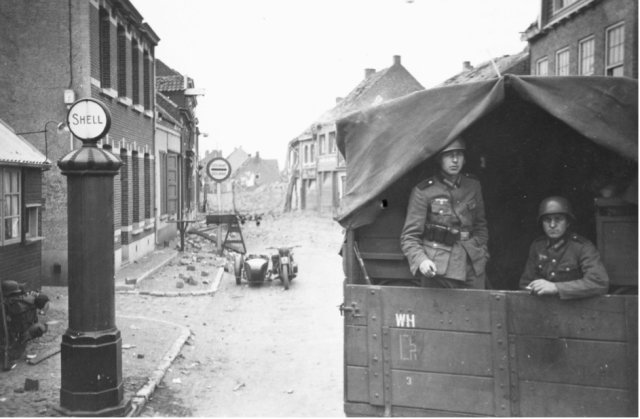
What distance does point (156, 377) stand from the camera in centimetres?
674

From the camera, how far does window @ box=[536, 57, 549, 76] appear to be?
19188mm

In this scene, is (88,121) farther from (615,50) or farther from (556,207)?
(615,50)

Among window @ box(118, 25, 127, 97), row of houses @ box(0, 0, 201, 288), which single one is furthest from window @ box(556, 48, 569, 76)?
window @ box(118, 25, 127, 97)

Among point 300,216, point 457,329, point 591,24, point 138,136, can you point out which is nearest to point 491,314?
point 457,329

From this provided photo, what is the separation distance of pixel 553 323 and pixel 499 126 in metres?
2.19

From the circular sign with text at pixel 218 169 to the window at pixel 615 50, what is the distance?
33.9ft

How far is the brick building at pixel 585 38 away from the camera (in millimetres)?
14055

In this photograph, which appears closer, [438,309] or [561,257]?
[438,309]

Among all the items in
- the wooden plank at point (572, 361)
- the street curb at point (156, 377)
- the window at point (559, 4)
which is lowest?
the street curb at point (156, 377)

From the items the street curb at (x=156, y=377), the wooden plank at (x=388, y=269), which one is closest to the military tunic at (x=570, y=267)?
the wooden plank at (x=388, y=269)

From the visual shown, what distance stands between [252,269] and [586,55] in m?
10.8

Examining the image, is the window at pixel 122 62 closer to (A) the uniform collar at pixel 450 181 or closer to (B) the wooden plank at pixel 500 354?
(A) the uniform collar at pixel 450 181

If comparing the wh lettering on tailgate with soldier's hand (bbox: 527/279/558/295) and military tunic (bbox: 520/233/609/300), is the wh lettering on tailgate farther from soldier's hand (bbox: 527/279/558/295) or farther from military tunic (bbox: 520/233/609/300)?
military tunic (bbox: 520/233/609/300)

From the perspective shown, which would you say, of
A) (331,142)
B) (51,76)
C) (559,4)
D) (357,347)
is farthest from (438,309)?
(331,142)
